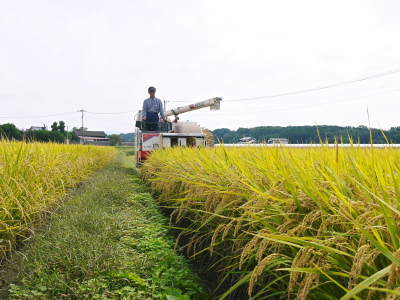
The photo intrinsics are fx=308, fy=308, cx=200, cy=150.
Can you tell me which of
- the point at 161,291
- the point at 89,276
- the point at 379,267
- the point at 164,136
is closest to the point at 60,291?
the point at 89,276

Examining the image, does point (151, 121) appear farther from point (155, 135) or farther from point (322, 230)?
point (322, 230)

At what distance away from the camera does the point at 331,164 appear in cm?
210

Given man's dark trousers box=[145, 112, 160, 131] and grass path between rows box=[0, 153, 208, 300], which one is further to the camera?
man's dark trousers box=[145, 112, 160, 131]

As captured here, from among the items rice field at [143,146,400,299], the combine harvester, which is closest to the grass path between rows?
rice field at [143,146,400,299]

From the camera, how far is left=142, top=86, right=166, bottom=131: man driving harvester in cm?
1030

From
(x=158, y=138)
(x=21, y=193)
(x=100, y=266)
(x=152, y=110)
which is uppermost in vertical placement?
(x=152, y=110)

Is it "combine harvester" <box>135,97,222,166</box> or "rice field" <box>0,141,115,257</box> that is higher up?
"combine harvester" <box>135,97,222,166</box>

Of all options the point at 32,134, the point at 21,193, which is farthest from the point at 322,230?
the point at 32,134

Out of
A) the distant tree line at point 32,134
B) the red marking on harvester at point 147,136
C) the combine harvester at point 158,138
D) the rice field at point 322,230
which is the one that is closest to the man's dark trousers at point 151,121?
the combine harvester at point 158,138

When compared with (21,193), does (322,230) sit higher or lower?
higher

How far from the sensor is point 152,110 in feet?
34.3

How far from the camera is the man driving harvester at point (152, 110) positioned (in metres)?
10.3

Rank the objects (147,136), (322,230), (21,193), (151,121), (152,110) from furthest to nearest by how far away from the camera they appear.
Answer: (151,121) < (152,110) < (147,136) < (21,193) < (322,230)

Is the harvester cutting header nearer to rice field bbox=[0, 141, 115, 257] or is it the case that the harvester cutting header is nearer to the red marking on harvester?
the red marking on harvester
